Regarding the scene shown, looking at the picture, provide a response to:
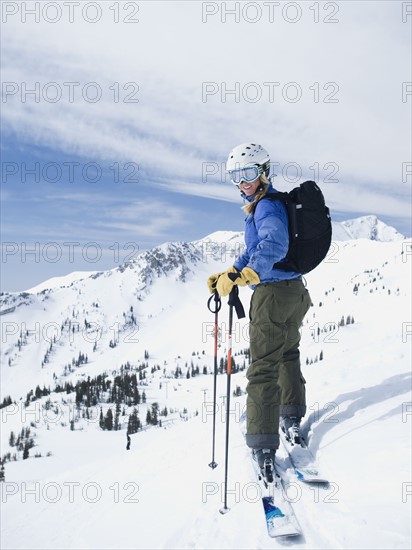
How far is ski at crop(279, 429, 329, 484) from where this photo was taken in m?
4.84

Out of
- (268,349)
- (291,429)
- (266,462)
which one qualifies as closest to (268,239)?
(268,349)

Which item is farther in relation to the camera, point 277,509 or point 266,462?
point 266,462

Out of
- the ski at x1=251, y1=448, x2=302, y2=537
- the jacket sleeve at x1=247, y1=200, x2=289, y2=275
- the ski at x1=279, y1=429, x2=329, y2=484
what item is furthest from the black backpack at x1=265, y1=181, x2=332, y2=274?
the ski at x1=251, y1=448, x2=302, y2=537

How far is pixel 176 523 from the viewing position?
15.7 feet

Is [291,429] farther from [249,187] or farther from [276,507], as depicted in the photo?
[249,187]

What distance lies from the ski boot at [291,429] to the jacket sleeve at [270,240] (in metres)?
2.75

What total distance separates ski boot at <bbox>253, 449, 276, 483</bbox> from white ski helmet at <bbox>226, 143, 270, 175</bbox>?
394 centimetres

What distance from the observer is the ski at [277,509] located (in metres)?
3.88

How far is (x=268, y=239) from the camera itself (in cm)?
496

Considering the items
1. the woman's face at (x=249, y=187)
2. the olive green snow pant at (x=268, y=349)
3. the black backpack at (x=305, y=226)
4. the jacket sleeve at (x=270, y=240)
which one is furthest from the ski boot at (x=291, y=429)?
the woman's face at (x=249, y=187)

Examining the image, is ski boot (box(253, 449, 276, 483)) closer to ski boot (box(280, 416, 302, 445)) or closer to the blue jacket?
ski boot (box(280, 416, 302, 445))

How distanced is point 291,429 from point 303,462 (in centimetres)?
65

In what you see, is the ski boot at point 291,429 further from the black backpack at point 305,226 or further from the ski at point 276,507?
→ the black backpack at point 305,226

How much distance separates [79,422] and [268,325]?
7818 centimetres
